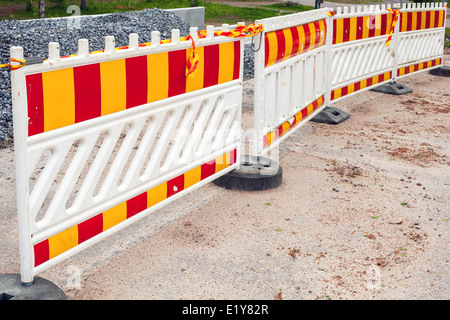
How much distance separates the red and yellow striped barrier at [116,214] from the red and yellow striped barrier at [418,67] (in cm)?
610

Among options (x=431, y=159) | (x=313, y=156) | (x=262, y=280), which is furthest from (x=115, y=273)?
(x=431, y=159)

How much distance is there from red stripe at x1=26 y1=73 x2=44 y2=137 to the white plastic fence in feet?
8.51

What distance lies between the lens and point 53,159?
3289 millimetres

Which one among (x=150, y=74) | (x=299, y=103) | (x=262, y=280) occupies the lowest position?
(x=262, y=280)

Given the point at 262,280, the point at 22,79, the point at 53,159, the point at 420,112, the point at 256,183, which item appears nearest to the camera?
the point at 22,79

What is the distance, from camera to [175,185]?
4.46 m

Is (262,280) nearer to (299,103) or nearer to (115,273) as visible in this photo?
(115,273)

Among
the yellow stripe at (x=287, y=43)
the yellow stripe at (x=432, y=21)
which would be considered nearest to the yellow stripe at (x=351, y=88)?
the yellow stripe at (x=287, y=43)

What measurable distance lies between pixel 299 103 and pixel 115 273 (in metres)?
3.56

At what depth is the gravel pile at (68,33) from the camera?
7.52 metres

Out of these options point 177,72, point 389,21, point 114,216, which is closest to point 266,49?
point 177,72

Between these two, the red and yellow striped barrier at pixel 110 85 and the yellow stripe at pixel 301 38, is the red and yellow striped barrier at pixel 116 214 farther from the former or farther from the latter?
the yellow stripe at pixel 301 38

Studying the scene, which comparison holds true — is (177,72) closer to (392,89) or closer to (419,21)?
(392,89)

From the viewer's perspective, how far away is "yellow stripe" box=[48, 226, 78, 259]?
11.0ft
